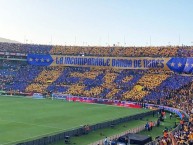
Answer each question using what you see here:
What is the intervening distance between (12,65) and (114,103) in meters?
42.8

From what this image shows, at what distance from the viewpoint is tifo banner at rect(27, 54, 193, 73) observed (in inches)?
3174

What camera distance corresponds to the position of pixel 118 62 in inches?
3563

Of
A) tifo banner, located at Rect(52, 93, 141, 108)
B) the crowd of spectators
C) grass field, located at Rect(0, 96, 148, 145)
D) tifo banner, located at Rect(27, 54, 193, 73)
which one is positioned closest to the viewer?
grass field, located at Rect(0, 96, 148, 145)

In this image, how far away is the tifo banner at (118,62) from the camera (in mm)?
80625

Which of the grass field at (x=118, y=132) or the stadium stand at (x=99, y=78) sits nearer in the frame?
the grass field at (x=118, y=132)

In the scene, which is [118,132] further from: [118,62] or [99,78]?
[118,62]

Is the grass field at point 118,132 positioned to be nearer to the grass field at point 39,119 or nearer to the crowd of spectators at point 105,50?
the grass field at point 39,119

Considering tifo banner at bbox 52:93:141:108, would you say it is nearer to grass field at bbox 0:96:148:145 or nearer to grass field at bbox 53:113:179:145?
grass field at bbox 0:96:148:145

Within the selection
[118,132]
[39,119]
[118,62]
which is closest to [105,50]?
[118,62]

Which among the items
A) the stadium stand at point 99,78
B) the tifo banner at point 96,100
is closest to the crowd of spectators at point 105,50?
the stadium stand at point 99,78

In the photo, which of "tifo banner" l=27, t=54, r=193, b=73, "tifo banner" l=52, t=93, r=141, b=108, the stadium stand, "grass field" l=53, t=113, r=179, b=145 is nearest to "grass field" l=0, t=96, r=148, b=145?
"grass field" l=53, t=113, r=179, b=145

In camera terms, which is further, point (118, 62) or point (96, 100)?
point (118, 62)

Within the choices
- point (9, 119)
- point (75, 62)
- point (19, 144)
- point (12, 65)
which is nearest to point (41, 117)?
point (9, 119)

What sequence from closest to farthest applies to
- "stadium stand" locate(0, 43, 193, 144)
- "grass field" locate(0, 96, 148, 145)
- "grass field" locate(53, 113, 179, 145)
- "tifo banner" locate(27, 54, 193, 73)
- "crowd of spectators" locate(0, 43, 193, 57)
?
"grass field" locate(53, 113, 179, 145) < "grass field" locate(0, 96, 148, 145) < "stadium stand" locate(0, 43, 193, 144) < "tifo banner" locate(27, 54, 193, 73) < "crowd of spectators" locate(0, 43, 193, 57)
